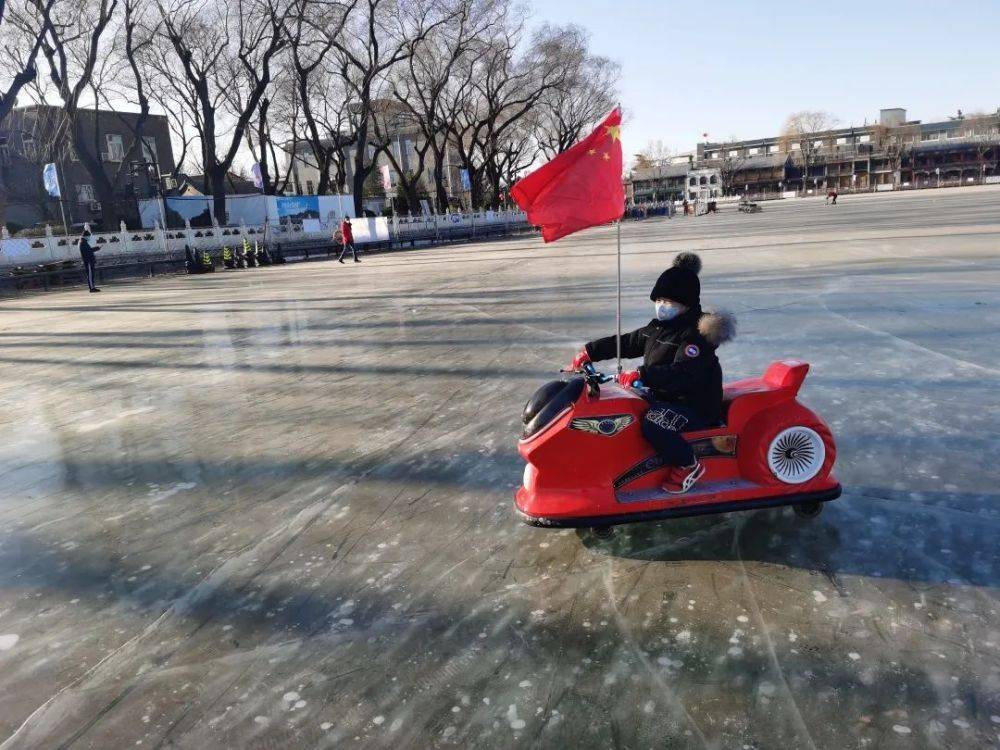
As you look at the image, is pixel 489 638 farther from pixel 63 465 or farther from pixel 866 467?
pixel 63 465

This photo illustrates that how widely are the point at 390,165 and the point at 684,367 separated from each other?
88.4 meters

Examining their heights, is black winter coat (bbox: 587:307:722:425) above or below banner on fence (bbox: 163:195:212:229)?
below

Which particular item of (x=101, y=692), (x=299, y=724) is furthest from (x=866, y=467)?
(x=101, y=692)

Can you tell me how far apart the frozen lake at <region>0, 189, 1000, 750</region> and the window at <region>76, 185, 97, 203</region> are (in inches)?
1846

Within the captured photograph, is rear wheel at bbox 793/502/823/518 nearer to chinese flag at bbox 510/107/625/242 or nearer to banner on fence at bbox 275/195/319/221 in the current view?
chinese flag at bbox 510/107/625/242

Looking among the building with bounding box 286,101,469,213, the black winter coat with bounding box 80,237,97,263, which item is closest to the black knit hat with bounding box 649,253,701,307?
the black winter coat with bounding box 80,237,97,263

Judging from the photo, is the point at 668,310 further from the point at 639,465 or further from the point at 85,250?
the point at 85,250

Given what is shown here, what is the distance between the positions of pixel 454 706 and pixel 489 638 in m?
0.40

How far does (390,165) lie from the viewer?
86.2 m

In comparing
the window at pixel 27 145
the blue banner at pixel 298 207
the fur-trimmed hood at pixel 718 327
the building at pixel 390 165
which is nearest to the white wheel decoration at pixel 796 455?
the fur-trimmed hood at pixel 718 327

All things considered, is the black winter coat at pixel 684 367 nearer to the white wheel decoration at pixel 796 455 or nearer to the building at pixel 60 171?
the white wheel decoration at pixel 796 455

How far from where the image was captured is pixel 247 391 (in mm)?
7316

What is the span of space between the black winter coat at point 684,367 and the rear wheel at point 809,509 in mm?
708

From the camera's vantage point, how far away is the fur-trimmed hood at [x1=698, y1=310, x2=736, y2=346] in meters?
3.32
